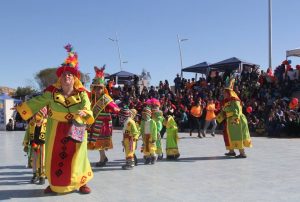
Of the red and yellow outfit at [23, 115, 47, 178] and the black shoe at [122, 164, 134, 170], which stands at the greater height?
the red and yellow outfit at [23, 115, 47, 178]

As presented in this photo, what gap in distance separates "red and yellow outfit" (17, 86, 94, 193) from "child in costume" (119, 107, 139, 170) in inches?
96.1

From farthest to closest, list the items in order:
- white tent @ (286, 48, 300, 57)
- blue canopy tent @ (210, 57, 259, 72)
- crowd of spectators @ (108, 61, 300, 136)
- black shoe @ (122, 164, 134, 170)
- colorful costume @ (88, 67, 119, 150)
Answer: blue canopy tent @ (210, 57, 259, 72) < white tent @ (286, 48, 300, 57) < crowd of spectators @ (108, 61, 300, 136) < black shoe @ (122, 164, 134, 170) < colorful costume @ (88, 67, 119, 150)

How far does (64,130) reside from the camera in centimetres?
646

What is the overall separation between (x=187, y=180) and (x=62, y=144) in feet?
8.05

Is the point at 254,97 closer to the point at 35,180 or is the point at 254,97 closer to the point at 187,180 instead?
the point at 187,180

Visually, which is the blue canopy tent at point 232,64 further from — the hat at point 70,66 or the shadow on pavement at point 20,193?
the shadow on pavement at point 20,193

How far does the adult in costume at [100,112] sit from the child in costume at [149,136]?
974 millimetres

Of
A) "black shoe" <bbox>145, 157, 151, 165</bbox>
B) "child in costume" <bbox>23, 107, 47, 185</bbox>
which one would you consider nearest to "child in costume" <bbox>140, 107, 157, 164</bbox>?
"black shoe" <bbox>145, 157, 151, 165</bbox>

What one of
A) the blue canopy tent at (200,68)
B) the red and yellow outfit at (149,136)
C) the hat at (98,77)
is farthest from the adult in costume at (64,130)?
the blue canopy tent at (200,68)

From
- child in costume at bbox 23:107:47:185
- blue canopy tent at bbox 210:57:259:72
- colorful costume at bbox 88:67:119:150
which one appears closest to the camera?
child in costume at bbox 23:107:47:185

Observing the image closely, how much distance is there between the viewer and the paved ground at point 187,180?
6418mm

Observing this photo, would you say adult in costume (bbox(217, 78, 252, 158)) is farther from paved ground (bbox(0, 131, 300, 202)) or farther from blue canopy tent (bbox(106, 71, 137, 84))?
blue canopy tent (bbox(106, 71, 137, 84))

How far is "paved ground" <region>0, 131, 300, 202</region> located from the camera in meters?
6.42

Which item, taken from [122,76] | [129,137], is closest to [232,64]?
[122,76]
